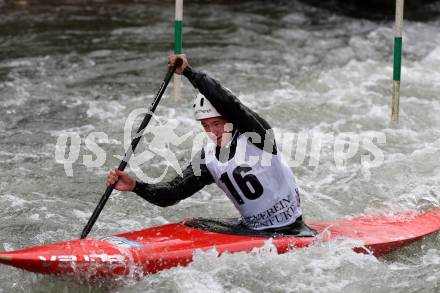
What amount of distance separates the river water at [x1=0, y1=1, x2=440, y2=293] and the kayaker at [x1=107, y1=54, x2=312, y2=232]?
0.92 ft

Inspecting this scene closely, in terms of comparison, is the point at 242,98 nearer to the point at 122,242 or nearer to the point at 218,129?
the point at 218,129

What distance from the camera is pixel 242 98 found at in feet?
28.3

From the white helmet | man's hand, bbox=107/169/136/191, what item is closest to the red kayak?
man's hand, bbox=107/169/136/191

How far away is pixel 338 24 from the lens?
1223cm

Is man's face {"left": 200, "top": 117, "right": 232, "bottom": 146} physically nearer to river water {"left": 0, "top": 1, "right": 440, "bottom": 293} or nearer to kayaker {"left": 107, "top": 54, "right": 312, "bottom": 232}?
kayaker {"left": 107, "top": 54, "right": 312, "bottom": 232}

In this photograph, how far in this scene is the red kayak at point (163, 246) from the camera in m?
4.02

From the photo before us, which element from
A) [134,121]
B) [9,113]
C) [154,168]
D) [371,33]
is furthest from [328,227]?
[371,33]

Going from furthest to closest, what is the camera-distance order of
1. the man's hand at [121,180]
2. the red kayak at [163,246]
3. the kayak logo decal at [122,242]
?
the man's hand at [121,180] → the kayak logo decal at [122,242] → the red kayak at [163,246]

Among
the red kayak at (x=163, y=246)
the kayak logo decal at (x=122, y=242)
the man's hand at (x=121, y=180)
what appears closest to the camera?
the red kayak at (x=163, y=246)

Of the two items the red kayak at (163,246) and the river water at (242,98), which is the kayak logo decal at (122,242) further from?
the river water at (242,98)

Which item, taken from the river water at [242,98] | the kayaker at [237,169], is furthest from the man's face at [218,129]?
the river water at [242,98]

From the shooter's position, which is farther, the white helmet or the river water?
the river water

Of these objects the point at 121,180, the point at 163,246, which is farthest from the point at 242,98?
the point at 163,246

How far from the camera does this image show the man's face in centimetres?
436
